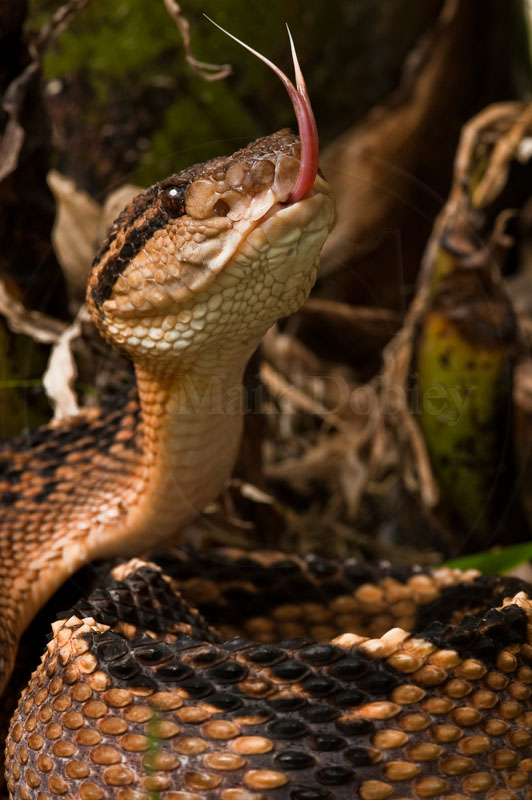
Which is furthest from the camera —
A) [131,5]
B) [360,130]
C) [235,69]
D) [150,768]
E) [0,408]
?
[360,130]

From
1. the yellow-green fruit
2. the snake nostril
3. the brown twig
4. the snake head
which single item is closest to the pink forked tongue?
the snake head

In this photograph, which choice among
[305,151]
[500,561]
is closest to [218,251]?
Result: [305,151]

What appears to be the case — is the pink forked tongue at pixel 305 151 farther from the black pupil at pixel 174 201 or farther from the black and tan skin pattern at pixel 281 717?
the black and tan skin pattern at pixel 281 717

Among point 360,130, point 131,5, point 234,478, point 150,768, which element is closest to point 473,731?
point 150,768

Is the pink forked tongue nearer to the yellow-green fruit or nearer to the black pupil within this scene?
the black pupil

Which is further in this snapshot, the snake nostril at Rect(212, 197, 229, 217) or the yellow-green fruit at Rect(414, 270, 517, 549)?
the yellow-green fruit at Rect(414, 270, 517, 549)

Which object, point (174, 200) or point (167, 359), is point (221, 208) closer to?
point (174, 200)

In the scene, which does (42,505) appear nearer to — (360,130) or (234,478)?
(234,478)
